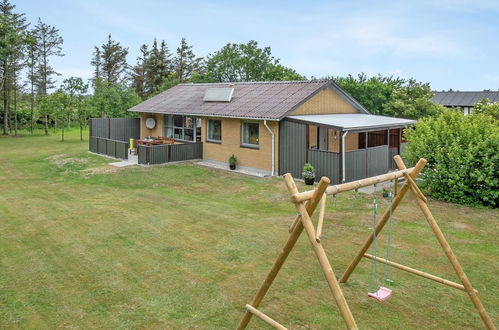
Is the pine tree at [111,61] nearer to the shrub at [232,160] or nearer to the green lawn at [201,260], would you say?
the shrub at [232,160]

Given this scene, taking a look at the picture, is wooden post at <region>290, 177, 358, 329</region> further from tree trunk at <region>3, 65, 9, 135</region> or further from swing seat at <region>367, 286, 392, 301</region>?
tree trunk at <region>3, 65, 9, 135</region>

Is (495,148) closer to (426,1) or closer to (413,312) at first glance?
(413,312)

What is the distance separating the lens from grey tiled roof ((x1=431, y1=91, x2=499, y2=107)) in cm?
6159

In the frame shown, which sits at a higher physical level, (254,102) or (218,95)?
(218,95)

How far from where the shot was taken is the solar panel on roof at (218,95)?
2106 centimetres

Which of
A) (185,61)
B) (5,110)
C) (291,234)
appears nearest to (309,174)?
(291,234)

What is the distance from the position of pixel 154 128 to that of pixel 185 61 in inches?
1377

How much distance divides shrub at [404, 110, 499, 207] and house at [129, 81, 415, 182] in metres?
2.59

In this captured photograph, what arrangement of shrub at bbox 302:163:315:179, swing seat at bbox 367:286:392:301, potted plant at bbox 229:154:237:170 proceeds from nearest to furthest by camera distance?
swing seat at bbox 367:286:392:301, shrub at bbox 302:163:315:179, potted plant at bbox 229:154:237:170

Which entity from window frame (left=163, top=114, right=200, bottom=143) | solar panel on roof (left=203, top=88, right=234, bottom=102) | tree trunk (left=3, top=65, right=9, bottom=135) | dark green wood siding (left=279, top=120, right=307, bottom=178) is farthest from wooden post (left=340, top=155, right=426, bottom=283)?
tree trunk (left=3, top=65, right=9, bottom=135)

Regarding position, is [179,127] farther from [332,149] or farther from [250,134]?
[332,149]

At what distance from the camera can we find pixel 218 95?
21.5m

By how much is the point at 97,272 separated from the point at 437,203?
10538mm

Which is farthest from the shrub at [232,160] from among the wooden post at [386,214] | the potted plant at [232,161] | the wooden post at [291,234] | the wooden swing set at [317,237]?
the wooden post at [291,234]
